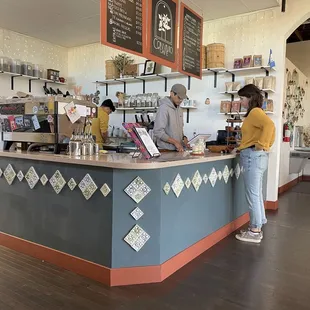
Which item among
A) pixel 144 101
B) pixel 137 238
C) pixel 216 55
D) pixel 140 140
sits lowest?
pixel 137 238

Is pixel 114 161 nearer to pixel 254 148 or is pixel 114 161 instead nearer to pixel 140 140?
pixel 140 140

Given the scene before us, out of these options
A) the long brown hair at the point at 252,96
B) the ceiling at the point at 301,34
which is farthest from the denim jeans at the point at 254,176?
the ceiling at the point at 301,34

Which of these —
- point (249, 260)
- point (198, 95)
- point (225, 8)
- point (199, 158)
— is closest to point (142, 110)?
point (198, 95)

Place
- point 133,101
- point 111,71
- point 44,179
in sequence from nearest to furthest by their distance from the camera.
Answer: point 44,179 < point 133,101 < point 111,71

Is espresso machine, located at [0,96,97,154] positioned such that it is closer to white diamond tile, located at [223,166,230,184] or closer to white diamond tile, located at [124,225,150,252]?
white diamond tile, located at [124,225,150,252]

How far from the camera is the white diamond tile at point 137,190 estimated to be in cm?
248

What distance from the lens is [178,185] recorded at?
9.11ft

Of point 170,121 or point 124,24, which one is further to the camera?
point 170,121

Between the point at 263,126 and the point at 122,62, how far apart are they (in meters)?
3.94

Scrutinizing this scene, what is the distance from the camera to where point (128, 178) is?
248 cm

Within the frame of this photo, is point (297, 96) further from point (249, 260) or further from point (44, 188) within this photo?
point (44, 188)

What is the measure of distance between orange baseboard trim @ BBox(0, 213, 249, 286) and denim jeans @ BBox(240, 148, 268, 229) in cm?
60

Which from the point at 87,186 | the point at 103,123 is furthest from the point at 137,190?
the point at 103,123

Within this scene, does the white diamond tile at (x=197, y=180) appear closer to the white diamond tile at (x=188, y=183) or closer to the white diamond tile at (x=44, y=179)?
the white diamond tile at (x=188, y=183)
